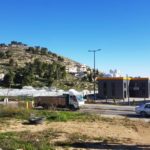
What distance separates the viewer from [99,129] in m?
30.6

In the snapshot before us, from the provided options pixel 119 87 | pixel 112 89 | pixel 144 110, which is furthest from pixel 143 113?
pixel 112 89

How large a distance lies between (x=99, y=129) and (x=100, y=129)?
0.07m

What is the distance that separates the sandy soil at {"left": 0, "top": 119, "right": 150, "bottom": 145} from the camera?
2692cm

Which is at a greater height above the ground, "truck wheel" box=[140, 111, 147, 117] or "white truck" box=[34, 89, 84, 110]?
"white truck" box=[34, 89, 84, 110]

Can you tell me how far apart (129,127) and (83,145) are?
10.9 metres

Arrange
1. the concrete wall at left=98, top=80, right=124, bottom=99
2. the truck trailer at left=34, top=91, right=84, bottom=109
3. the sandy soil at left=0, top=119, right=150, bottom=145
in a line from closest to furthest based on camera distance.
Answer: the sandy soil at left=0, top=119, right=150, bottom=145
the truck trailer at left=34, top=91, right=84, bottom=109
the concrete wall at left=98, top=80, right=124, bottom=99

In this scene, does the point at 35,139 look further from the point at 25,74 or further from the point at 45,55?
the point at 45,55

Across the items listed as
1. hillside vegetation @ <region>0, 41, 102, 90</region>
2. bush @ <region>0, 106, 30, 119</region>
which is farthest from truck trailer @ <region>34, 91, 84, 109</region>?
hillside vegetation @ <region>0, 41, 102, 90</region>

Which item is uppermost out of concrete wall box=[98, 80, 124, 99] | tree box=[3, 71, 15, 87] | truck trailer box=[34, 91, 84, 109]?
tree box=[3, 71, 15, 87]

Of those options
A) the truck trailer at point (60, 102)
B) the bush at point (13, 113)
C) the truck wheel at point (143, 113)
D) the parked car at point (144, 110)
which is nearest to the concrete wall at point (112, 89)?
the truck trailer at point (60, 102)

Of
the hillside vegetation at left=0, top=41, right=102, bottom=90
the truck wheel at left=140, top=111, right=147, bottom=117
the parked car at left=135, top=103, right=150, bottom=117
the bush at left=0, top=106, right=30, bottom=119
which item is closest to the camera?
the bush at left=0, top=106, right=30, bottom=119

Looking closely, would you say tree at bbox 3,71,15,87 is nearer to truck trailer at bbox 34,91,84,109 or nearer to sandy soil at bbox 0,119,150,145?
truck trailer at bbox 34,91,84,109

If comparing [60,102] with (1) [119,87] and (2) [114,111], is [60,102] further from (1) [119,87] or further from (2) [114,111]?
(1) [119,87]

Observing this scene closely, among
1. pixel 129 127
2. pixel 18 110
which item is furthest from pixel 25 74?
pixel 129 127
